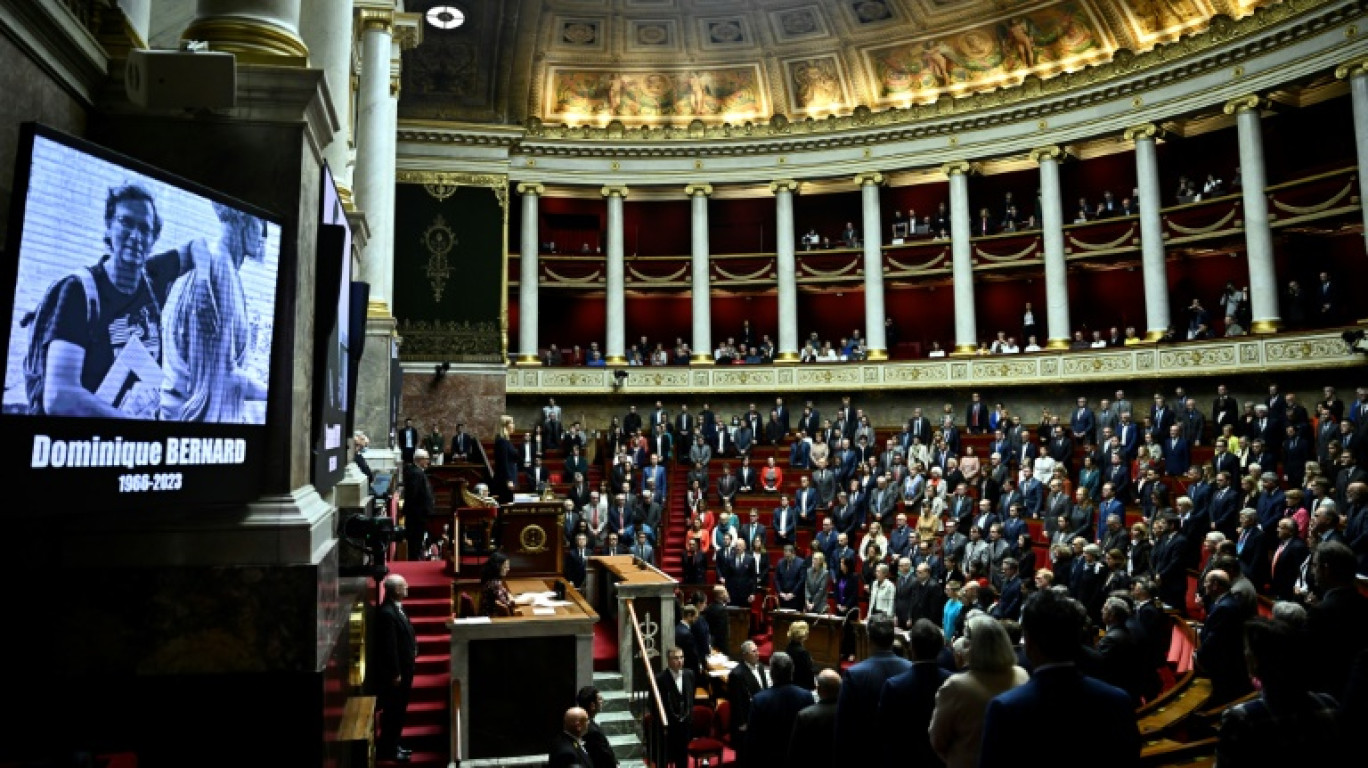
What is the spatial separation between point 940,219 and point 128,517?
78.2 feet

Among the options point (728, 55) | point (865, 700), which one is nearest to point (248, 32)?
point (865, 700)

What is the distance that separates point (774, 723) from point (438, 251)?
20.5 metres

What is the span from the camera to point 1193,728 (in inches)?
234

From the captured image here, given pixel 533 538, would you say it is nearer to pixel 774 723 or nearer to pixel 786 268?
pixel 774 723

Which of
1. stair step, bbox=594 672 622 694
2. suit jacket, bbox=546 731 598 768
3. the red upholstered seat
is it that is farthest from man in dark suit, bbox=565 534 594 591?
suit jacket, bbox=546 731 598 768

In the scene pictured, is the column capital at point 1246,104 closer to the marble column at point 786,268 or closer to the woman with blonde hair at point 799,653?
the marble column at point 786,268

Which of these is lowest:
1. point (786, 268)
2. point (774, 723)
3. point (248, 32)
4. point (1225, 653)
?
point (774, 723)

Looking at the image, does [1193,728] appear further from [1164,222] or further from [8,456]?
[1164,222]

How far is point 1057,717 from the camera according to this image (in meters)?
2.63

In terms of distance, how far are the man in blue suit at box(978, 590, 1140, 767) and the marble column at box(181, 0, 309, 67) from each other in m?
3.59

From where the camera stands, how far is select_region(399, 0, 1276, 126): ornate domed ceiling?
75.8 ft

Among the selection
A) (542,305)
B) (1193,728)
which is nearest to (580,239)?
(542,305)

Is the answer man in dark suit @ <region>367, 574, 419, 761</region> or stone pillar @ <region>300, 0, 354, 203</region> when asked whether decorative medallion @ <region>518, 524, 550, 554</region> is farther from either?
stone pillar @ <region>300, 0, 354, 203</region>

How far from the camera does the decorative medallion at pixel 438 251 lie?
23875mm
